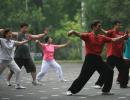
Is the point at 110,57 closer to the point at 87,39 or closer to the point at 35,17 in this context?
the point at 87,39

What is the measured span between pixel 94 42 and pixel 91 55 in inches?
12.7

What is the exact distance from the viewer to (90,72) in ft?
44.6

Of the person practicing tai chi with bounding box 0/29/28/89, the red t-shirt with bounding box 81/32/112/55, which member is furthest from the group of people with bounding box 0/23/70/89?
the red t-shirt with bounding box 81/32/112/55

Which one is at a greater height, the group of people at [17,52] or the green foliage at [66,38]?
the group of people at [17,52]

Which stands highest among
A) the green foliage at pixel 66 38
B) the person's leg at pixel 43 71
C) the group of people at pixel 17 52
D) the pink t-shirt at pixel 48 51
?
the group of people at pixel 17 52

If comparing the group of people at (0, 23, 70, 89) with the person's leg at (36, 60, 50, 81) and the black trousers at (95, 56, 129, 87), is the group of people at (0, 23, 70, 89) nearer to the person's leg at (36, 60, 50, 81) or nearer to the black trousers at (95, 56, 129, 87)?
the person's leg at (36, 60, 50, 81)

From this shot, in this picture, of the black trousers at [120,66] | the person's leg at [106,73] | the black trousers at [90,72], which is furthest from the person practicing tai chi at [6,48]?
the person's leg at [106,73]

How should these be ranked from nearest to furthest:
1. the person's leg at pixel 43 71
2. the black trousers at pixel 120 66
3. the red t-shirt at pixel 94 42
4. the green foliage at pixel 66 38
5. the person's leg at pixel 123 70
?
1. the red t-shirt at pixel 94 42
2. the black trousers at pixel 120 66
3. the person's leg at pixel 123 70
4. the person's leg at pixel 43 71
5. the green foliage at pixel 66 38

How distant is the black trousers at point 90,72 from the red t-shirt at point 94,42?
142mm

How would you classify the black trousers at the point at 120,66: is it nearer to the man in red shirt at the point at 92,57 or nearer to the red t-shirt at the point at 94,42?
the man in red shirt at the point at 92,57

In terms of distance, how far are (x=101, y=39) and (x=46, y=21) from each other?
213 feet

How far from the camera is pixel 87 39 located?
13.5 meters

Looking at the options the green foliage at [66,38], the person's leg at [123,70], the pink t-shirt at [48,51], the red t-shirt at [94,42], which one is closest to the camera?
the red t-shirt at [94,42]

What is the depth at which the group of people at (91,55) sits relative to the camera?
1357 cm
